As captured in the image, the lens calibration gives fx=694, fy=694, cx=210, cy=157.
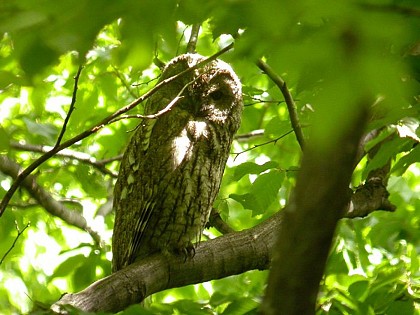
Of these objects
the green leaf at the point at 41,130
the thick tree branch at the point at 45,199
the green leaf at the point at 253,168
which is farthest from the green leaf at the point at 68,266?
the green leaf at the point at 253,168

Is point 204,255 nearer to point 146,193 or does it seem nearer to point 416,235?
point 146,193

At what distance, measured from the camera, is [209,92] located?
342 centimetres

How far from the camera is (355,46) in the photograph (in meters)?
0.95

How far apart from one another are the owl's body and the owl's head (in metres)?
0.01

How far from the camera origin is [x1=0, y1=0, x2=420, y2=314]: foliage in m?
0.96

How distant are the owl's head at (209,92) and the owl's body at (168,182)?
13mm

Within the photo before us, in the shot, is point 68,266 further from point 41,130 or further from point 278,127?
point 278,127

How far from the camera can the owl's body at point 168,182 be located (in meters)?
3.19

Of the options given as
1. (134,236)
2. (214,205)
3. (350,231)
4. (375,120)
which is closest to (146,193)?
(134,236)

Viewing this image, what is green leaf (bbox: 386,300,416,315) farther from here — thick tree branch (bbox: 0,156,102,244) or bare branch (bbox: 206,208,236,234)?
thick tree branch (bbox: 0,156,102,244)

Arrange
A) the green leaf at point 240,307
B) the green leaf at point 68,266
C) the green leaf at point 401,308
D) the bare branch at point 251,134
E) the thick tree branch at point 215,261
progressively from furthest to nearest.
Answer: the bare branch at point 251,134 → the green leaf at point 68,266 → the thick tree branch at point 215,261 → the green leaf at point 401,308 → the green leaf at point 240,307

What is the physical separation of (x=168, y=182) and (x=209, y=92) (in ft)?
1.71

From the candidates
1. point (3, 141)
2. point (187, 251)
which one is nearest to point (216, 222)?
point (187, 251)

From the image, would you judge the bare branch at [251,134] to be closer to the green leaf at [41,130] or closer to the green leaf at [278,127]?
the green leaf at [278,127]
